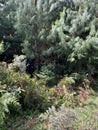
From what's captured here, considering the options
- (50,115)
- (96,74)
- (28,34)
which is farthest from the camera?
(96,74)

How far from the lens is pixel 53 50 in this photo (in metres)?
9.29

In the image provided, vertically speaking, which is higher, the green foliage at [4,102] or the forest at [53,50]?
the forest at [53,50]

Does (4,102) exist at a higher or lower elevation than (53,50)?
lower

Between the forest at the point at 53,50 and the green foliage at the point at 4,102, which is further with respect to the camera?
the forest at the point at 53,50

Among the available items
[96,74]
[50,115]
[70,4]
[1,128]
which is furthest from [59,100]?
[70,4]

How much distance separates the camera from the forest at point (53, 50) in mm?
7905

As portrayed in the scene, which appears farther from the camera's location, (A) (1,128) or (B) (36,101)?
(B) (36,101)

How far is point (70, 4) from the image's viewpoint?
9727 mm

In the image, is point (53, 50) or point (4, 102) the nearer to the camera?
point (4, 102)

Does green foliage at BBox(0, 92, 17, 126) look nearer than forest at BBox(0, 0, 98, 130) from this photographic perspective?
Yes

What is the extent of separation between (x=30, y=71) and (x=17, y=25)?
1.64 metres

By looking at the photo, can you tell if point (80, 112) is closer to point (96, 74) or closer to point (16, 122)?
point (16, 122)

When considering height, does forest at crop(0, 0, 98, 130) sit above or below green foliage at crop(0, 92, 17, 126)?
above

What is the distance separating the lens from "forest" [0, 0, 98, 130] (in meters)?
7.91
